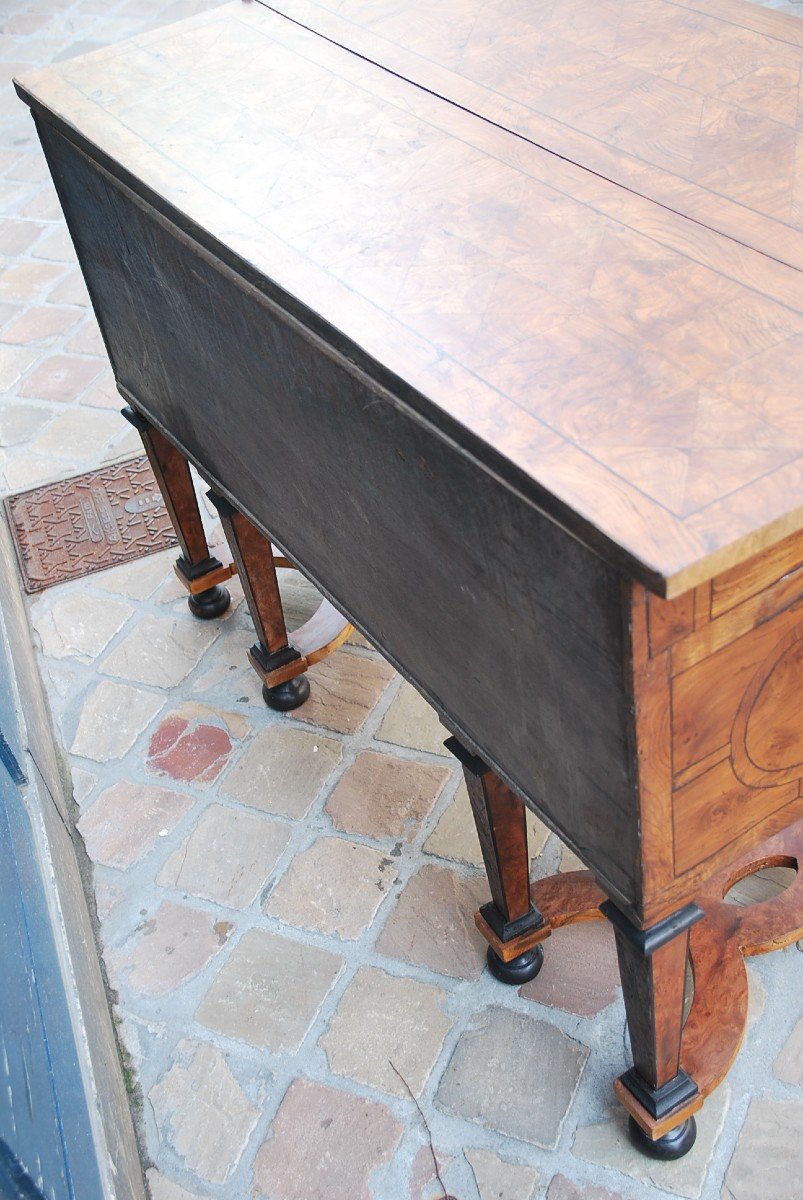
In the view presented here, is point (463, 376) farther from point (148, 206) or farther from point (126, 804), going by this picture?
point (126, 804)

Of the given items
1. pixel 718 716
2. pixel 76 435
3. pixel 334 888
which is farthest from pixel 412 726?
pixel 76 435

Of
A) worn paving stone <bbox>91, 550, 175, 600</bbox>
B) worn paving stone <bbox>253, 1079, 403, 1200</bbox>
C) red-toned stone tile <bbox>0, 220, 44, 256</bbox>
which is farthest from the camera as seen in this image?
red-toned stone tile <bbox>0, 220, 44, 256</bbox>

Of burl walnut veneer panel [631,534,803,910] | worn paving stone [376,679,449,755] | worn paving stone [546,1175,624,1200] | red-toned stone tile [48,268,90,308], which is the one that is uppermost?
burl walnut veneer panel [631,534,803,910]

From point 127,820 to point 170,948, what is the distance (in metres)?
0.35

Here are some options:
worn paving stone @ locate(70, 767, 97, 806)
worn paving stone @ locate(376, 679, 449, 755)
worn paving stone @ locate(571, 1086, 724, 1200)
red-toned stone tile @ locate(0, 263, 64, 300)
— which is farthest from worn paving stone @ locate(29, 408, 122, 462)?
worn paving stone @ locate(571, 1086, 724, 1200)

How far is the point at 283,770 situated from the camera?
263 cm

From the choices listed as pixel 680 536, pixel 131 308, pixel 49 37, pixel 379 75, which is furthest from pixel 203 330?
pixel 49 37

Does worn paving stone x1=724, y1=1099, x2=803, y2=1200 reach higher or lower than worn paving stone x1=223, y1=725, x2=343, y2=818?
lower

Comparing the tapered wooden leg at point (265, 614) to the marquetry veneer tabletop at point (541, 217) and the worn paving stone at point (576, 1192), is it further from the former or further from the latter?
the worn paving stone at point (576, 1192)

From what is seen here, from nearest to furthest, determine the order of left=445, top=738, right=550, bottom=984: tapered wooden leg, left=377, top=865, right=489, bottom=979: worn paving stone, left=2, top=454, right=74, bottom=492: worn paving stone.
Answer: left=445, top=738, right=550, bottom=984: tapered wooden leg → left=377, top=865, right=489, bottom=979: worn paving stone → left=2, top=454, right=74, bottom=492: worn paving stone

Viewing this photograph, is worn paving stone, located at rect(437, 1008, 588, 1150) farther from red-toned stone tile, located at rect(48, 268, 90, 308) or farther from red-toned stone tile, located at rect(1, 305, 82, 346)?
red-toned stone tile, located at rect(48, 268, 90, 308)

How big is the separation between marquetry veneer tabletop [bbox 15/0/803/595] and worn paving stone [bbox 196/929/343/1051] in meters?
1.26

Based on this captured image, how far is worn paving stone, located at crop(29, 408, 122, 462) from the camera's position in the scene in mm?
3568

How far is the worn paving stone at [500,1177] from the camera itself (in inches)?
74.0
